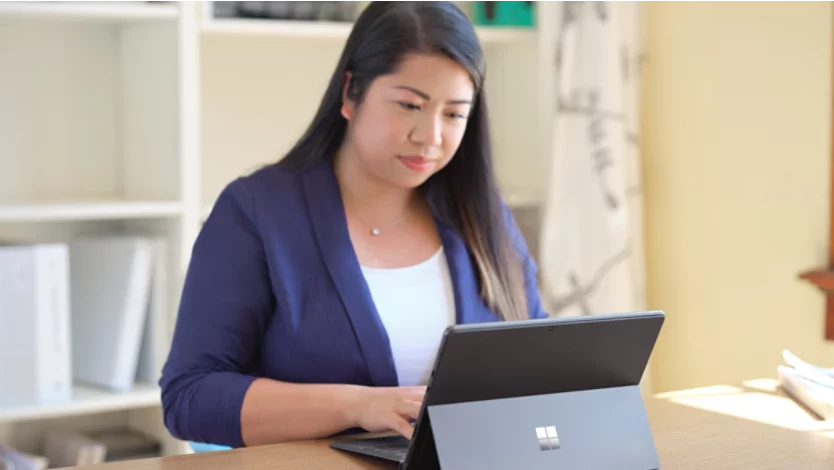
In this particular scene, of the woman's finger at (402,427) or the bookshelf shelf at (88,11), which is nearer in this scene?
the woman's finger at (402,427)

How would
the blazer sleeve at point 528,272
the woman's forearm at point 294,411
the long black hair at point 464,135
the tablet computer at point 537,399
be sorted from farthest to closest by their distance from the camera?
1. the blazer sleeve at point 528,272
2. the long black hair at point 464,135
3. the woman's forearm at point 294,411
4. the tablet computer at point 537,399

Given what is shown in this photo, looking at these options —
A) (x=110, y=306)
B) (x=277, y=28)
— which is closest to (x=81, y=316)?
(x=110, y=306)

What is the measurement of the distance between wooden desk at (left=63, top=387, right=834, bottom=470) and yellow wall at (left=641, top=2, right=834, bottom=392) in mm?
736

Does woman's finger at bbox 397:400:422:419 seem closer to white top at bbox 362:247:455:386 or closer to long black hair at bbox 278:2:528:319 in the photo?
white top at bbox 362:247:455:386

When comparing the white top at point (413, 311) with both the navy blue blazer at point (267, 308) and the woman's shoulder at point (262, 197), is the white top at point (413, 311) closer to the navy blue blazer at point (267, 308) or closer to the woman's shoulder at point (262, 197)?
the navy blue blazer at point (267, 308)

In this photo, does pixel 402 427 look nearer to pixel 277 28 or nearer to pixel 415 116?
pixel 415 116

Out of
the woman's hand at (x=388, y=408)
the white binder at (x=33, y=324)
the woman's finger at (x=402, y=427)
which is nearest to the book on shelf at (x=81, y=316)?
the white binder at (x=33, y=324)

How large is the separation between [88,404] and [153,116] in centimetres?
65

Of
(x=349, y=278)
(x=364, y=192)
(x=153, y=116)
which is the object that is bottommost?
(x=349, y=278)

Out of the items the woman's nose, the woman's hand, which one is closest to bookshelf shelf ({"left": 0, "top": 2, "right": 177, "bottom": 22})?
the woman's nose

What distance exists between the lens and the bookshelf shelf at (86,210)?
2.26m

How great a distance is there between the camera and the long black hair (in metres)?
1.71

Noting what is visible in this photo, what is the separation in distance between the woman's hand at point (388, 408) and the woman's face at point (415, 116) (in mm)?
399

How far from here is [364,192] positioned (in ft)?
6.04
